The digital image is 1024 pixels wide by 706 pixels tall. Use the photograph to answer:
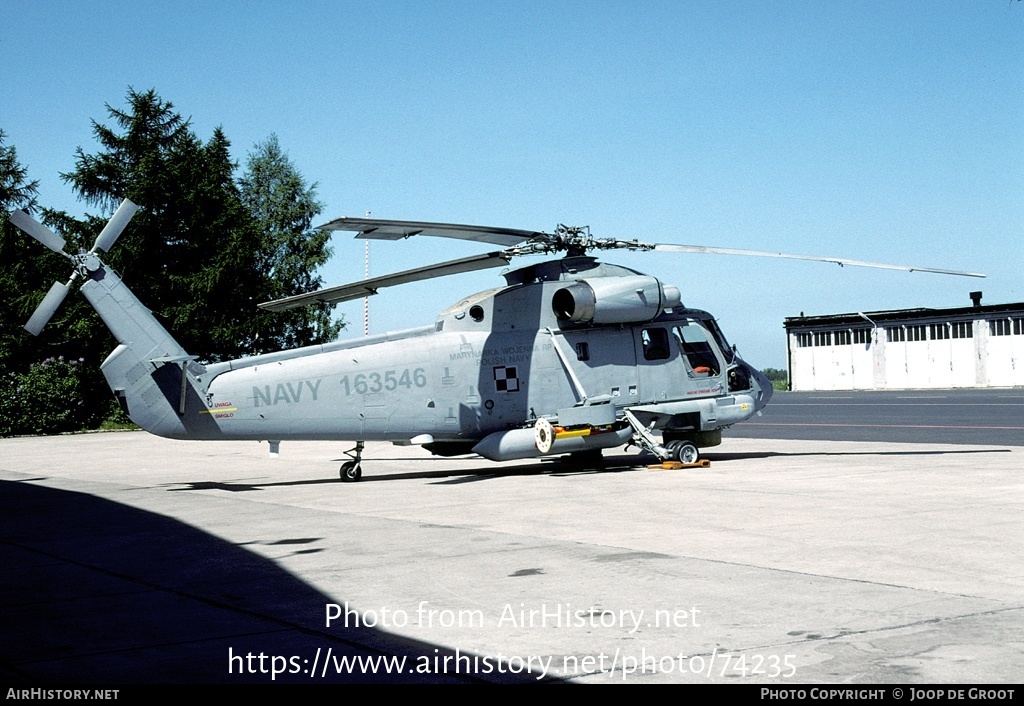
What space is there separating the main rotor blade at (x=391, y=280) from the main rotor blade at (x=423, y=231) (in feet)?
0.91

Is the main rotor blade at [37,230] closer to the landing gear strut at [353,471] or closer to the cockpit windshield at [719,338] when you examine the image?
the landing gear strut at [353,471]

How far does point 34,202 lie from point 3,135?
15.8 ft

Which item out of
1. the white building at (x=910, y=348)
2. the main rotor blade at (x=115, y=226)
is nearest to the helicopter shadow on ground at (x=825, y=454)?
the main rotor blade at (x=115, y=226)

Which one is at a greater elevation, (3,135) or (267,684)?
(3,135)

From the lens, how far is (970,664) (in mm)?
5113

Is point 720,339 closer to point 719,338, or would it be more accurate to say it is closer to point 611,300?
point 719,338

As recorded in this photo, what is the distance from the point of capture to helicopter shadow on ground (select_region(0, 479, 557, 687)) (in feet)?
18.0

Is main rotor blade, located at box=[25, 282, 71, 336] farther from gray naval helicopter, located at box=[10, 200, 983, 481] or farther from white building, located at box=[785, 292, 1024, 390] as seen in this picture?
white building, located at box=[785, 292, 1024, 390]

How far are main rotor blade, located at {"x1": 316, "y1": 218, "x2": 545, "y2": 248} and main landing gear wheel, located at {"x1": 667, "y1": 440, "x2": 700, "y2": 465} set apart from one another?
4.46m

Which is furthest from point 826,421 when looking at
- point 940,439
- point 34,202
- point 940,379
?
point 34,202

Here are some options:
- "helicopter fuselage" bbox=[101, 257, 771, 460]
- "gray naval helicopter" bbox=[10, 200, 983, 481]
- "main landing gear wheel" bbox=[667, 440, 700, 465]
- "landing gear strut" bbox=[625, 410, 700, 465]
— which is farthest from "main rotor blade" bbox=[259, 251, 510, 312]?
"main landing gear wheel" bbox=[667, 440, 700, 465]

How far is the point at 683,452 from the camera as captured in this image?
17.3 m

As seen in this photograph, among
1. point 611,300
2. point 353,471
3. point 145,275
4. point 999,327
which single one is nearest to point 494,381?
point 611,300

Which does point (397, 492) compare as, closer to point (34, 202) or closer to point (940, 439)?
point (940, 439)
